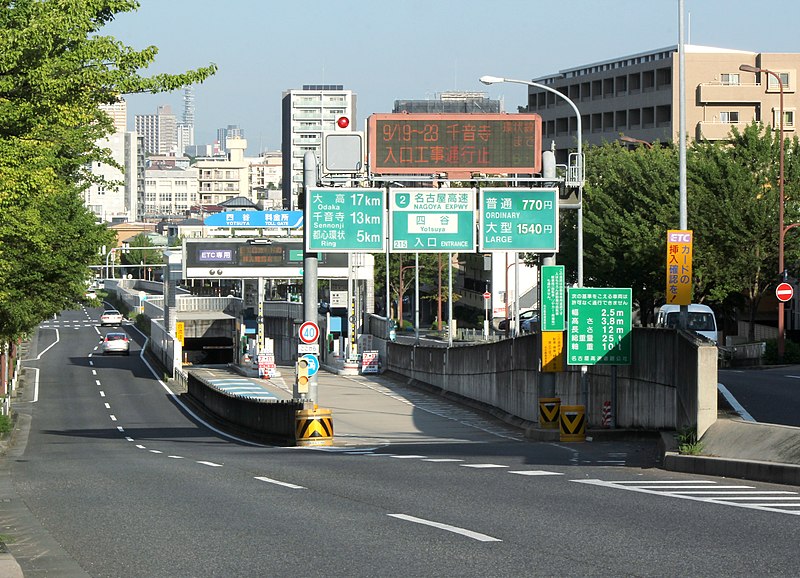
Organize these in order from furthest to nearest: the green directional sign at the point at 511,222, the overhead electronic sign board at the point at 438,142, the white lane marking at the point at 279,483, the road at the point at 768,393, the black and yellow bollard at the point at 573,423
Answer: the green directional sign at the point at 511,222
the overhead electronic sign board at the point at 438,142
the black and yellow bollard at the point at 573,423
the road at the point at 768,393
the white lane marking at the point at 279,483

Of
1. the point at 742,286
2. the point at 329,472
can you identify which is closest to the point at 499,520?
the point at 329,472

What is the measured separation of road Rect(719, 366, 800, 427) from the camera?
2533cm

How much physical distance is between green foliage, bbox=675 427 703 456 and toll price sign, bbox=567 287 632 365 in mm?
6820

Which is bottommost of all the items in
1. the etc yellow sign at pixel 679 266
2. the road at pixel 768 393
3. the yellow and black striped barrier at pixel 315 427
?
the yellow and black striped barrier at pixel 315 427

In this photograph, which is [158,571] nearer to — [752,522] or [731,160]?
[752,522]

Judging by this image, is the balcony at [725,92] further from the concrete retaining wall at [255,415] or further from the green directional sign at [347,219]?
the green directional sign at [347,219]

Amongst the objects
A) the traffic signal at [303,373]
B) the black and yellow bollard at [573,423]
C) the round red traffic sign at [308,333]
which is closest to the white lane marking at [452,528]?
the black and yellow bollard at [573,423]

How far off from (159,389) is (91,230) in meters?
28.5

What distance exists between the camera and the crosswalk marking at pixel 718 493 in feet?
44.8

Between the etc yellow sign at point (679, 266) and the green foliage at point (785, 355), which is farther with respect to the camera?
the green foliage at point (785, 355)

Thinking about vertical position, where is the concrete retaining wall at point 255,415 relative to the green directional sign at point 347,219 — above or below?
below

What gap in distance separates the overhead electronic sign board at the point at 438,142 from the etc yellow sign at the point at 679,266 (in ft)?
17.0

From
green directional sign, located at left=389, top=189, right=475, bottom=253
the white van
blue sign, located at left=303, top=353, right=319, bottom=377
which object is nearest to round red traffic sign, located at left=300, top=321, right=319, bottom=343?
blue sign, located at left=303, top=353, right=319, bottom=377

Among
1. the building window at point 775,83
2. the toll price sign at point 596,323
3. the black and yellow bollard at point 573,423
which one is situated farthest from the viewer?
the building window at point 775,83
